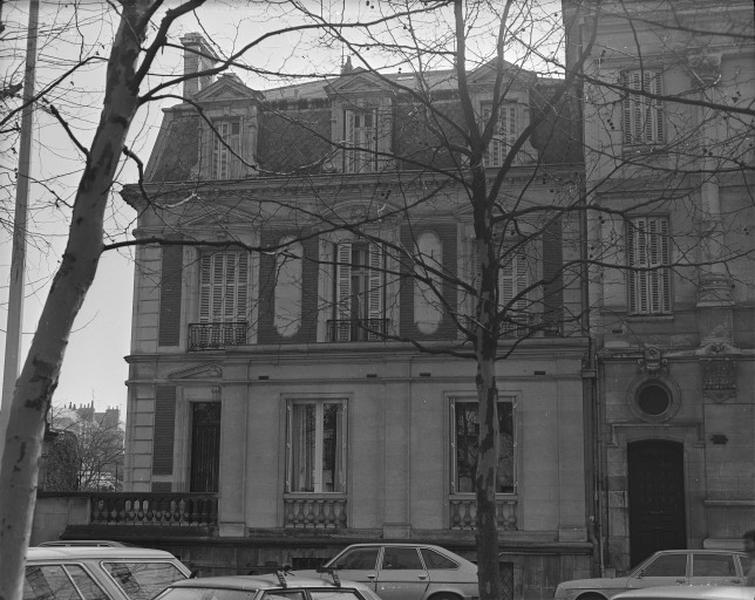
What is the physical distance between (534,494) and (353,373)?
4.80 m

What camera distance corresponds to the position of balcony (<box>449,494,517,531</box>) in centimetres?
2412

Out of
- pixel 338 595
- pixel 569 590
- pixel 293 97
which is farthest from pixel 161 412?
pixel 338 595

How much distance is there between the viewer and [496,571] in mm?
12133

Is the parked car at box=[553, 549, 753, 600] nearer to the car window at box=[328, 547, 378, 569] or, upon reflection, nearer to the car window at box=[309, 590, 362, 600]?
the car window at box=[328, 547, 378, 569]

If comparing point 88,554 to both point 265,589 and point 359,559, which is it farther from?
point 359,559

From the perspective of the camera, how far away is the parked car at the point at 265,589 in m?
→ 9.67

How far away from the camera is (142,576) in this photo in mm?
11516

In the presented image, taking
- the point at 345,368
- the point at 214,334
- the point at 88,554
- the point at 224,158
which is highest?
the point at 224,158

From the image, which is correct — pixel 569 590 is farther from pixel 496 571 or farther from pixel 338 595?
pixel 338 595

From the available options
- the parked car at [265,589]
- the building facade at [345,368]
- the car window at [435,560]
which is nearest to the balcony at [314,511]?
the building facade at [345,368]

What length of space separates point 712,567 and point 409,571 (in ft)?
16.2

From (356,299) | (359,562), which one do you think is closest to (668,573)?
(359,562)

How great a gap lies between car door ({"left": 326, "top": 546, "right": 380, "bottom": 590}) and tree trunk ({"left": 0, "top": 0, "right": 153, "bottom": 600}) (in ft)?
38.5

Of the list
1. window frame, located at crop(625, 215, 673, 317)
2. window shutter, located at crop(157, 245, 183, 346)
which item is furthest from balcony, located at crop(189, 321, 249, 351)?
window frame, located at crop(625, 215, 673, 317)
